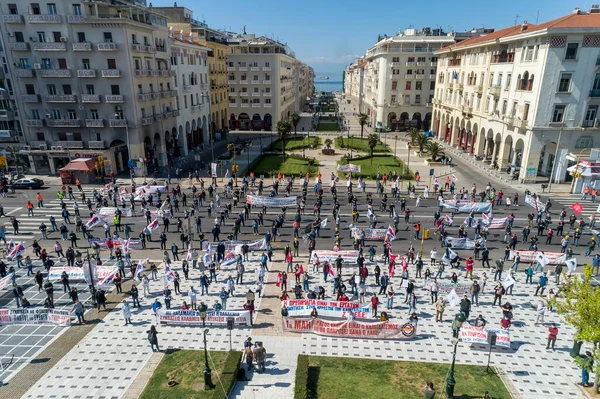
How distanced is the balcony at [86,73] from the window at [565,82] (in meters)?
59.7

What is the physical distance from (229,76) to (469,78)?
5479 centimetres

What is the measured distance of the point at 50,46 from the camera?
52.7 m

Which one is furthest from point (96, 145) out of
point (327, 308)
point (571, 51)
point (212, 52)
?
point (571, 51)

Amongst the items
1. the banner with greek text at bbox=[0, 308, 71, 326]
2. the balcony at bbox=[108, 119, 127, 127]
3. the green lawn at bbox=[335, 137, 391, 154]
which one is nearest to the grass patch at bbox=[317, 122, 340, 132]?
the green lawn at bbox=[335, 137, 391, 154]

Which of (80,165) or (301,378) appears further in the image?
(80,165)

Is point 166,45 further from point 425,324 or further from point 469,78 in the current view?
point 425,324

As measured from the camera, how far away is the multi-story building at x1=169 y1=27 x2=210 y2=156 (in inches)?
2717

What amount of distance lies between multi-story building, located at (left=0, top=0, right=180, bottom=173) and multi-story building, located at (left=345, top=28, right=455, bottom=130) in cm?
5545

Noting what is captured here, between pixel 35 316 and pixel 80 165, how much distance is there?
34080mm

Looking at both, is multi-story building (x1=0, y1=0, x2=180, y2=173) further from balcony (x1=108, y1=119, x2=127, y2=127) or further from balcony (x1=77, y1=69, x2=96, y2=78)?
balcony (x1=77, y1=69, x2=96, y2=78)

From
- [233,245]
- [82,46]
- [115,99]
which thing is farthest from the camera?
Answer: [115,99]

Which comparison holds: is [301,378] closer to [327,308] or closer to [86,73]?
[327,308]

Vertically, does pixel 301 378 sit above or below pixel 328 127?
above

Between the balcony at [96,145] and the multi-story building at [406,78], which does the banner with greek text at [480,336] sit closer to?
the balcony at [96,145]
